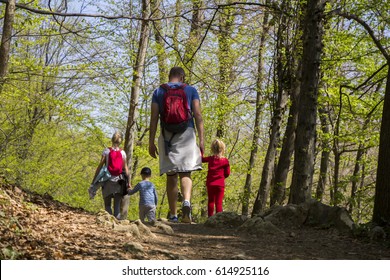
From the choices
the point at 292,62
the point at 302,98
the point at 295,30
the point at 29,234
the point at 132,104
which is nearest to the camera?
the point at 29,234

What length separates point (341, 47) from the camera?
14.6 meters

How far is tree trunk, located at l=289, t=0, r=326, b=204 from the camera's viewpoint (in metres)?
7.66

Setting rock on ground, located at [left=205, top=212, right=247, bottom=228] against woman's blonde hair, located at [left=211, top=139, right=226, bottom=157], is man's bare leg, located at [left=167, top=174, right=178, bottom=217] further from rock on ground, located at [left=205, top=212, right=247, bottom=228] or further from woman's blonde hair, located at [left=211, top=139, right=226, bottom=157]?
woman's blonde hair, located at [left=211, top=139, right=226, bottom=157]

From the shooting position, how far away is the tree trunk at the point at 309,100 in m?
7.66

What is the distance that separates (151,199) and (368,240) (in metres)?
4.02

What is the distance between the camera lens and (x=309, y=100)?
25.1 ft

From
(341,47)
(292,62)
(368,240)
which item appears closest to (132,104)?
(292,62)

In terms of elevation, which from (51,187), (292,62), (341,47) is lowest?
(51,187)

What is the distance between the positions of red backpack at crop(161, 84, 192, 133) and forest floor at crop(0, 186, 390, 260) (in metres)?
1.40

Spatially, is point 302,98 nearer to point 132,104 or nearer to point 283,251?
point 283,251

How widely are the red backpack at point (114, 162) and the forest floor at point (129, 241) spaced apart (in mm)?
1779

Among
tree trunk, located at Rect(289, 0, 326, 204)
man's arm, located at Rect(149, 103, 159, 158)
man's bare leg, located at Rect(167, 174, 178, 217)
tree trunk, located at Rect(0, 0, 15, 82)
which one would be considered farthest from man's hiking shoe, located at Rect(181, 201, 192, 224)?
tree trunk, located at Rect(0, 0, 15, 82)
